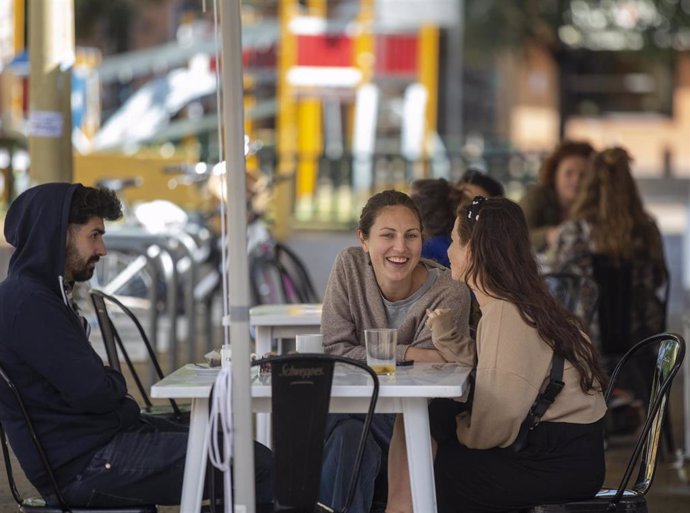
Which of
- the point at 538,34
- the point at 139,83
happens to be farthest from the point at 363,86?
the point at 139,83

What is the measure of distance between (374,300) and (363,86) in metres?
13.4

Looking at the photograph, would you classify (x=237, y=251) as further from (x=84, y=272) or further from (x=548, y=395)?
(x=548, y=395)

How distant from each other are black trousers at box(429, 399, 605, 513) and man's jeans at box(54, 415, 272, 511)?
2.09 feet

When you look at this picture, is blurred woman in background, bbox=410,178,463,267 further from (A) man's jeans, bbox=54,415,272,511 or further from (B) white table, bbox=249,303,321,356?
(A) man's jeans, bbox=54,415,272,511

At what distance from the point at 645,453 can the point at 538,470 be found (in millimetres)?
464

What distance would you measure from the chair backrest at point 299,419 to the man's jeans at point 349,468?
70 cm

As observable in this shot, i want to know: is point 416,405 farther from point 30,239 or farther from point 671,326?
point 671,326

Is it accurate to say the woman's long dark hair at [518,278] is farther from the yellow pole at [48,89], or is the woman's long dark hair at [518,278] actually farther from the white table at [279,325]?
the yellow pole at [48,89]

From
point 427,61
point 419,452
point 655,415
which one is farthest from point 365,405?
point 427,61

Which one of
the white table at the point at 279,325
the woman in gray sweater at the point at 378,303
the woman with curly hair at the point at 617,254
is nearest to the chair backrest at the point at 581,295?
the woman with curly hair at the point at 617,254

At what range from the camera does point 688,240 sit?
11.2 m

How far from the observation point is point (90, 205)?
13.6ft

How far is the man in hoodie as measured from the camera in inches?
152

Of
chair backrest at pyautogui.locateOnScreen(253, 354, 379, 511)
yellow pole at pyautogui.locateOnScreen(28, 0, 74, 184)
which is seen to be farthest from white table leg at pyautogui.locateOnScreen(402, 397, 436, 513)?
yellow pole at pyautogui.locateOnScreen(28, 0, 74, 184)
